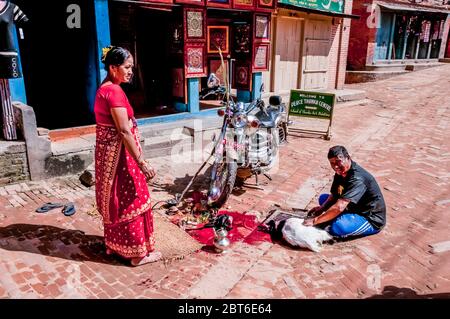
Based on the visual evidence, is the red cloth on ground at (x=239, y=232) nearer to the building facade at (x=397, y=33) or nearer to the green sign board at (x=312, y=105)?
the green sign board at (x=312, y=105)

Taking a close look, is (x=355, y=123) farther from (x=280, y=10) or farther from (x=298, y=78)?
(x=280, y=10)

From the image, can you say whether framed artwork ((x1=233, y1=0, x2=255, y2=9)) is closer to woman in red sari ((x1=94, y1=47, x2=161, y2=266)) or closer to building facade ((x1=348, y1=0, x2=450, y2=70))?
woman in red sari ((x1=94, y1=47, x2=161, y2=266))

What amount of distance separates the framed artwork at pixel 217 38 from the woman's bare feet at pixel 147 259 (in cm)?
770

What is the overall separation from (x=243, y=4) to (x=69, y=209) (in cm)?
680

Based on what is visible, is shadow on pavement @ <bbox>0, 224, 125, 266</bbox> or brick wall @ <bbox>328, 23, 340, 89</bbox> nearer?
shadow on pavement @ <bbox>0, 224, 125, 266</bbox>

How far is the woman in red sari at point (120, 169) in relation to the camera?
3213 millimetres

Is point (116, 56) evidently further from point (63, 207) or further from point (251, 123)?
point (63, 207)

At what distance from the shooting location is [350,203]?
4430mm

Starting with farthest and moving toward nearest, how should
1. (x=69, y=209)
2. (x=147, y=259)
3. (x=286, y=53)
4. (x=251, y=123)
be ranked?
(x=286, y=53)
(x=251, y=123)
(x=69, y=209)
(x=147, y=259)

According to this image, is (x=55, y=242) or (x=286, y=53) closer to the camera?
(x=55, y=242)

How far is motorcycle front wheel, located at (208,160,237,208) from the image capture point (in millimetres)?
4941

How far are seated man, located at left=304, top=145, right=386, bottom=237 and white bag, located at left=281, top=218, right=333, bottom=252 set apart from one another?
86 millimetres

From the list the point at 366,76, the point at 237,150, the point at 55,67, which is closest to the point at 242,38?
the point at 55,67

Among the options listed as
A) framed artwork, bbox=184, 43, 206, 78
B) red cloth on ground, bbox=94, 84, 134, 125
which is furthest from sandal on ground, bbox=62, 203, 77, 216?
framed artwork, bbox=184, 43, 206, 78
